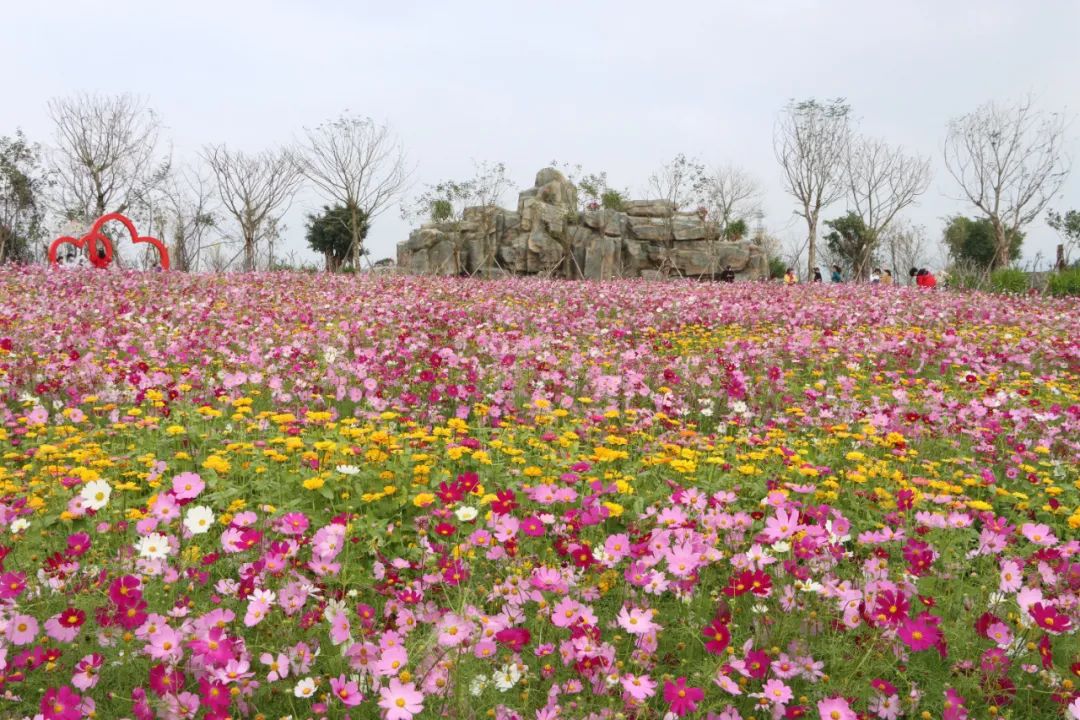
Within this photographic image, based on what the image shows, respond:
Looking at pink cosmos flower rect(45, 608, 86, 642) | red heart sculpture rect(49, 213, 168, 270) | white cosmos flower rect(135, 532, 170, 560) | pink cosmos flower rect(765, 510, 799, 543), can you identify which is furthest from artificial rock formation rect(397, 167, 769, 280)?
pink cosmos flower rect(45, 608, 86, 642)

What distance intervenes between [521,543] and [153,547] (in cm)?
139

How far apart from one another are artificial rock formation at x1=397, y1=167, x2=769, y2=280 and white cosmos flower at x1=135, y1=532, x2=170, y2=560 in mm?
30201

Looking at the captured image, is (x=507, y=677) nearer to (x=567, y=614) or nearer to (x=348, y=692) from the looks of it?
(x=567, y=614)

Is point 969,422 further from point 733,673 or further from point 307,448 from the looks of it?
point 307,448

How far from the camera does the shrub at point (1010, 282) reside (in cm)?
2120

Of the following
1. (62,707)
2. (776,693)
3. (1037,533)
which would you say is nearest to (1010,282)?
(1037,533)

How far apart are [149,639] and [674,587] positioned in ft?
5.78

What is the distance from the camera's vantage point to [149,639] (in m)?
2.20

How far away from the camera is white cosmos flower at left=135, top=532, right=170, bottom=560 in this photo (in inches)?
97.6

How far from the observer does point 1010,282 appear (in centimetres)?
2167

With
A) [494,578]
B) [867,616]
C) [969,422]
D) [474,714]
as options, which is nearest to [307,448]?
[494,578]

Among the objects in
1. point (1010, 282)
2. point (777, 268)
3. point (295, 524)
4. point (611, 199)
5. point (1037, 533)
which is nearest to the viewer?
point (295, 524)

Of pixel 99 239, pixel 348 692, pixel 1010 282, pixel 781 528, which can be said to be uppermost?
pixel 99 239

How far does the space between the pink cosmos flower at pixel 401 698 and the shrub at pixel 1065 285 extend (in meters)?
22.5
